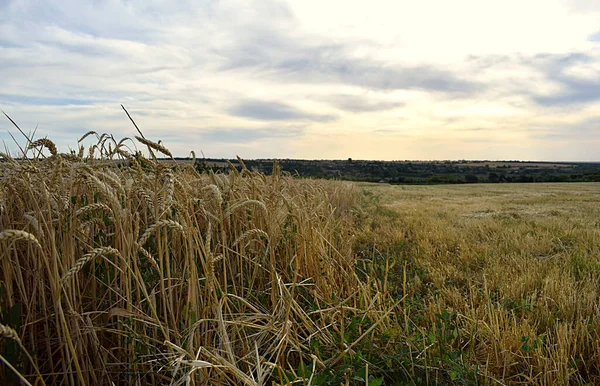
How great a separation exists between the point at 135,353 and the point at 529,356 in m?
2.04

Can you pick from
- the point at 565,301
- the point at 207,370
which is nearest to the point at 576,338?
the point at 565,301

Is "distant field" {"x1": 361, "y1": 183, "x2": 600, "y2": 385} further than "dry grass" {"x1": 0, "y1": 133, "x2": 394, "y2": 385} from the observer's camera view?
Yes

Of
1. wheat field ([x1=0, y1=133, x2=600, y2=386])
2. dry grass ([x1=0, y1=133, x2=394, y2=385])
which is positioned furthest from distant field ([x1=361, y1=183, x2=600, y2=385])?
dry grass ([x1=0, y1=133, x2=394, y2=385])

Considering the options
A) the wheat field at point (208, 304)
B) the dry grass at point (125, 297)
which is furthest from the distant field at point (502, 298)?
the dry grass at point (125, 297)

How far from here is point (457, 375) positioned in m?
1.76

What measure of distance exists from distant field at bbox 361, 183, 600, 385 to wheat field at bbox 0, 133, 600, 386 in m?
0.02

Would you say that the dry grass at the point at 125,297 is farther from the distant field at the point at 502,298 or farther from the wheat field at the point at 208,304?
the distant field at the point at 502,298

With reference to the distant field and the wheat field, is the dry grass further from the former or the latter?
the distant field

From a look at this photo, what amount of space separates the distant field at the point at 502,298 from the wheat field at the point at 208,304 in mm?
18

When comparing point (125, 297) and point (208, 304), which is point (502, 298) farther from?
point (125, 297)

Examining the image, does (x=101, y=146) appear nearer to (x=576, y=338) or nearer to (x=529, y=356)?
(x=529, y=356)

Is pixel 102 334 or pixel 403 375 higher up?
pixel 102 334

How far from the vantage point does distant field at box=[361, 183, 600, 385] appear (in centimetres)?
200

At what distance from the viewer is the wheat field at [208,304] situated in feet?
4.90
